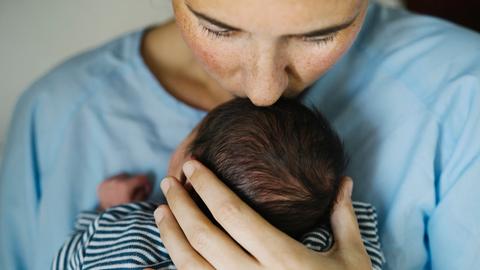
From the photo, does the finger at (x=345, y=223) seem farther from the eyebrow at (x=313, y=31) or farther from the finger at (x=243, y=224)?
the eyebrow at (x=313, y=31)

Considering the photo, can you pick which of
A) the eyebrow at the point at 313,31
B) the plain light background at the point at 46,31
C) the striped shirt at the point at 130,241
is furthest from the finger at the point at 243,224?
the plain light background at the point at 46,31

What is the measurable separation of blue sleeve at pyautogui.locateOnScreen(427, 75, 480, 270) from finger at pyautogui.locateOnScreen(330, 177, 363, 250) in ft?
0.61

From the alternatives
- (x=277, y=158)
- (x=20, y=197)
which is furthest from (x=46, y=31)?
(x=277, y=158)

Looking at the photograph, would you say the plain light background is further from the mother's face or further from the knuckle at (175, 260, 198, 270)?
the knuckle at (175, 260, 198, 270)

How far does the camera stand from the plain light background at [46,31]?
1531 millimetres

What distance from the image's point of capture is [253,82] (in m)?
0.77

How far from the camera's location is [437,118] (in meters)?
0.97

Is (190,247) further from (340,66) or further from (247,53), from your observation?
(340,66)

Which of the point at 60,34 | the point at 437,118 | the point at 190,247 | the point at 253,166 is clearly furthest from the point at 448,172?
the point at 60,34

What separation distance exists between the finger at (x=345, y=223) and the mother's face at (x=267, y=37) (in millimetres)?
190

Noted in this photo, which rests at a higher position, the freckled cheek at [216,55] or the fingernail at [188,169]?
the freckled cheek at [216,55]

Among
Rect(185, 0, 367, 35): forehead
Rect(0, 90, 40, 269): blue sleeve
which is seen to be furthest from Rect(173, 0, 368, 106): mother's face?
Rect(0, 90, 40, 269): blue sleeve

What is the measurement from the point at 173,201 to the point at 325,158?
24cm

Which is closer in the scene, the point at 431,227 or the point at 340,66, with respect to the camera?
the point at 431,227
